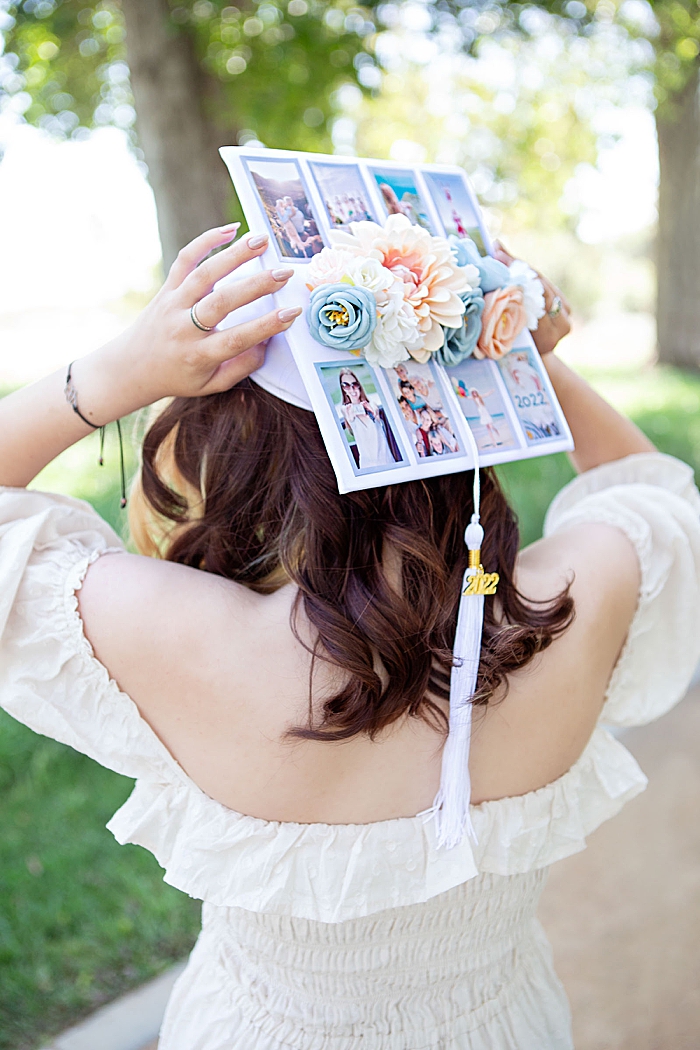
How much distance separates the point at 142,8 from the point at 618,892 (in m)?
4.02

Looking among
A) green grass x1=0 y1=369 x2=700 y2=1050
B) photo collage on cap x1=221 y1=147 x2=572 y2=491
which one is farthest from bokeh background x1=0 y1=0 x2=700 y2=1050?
photo collage on cap x1=221 y1=147 x2=572 y2=491

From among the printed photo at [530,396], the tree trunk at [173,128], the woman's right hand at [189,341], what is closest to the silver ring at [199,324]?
the woman's right hand at [189,341]

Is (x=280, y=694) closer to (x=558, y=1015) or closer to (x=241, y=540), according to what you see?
(x=241, y=540)

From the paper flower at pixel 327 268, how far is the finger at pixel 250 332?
6 centimetres

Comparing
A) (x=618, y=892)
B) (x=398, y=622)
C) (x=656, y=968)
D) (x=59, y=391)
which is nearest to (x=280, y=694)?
(x=398, y=622)

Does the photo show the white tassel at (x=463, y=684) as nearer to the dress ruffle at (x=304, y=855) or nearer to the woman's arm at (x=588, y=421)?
the dress ruffle at (x=304, y=855)

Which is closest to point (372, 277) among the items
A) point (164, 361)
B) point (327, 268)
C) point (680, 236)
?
point (327, 268)

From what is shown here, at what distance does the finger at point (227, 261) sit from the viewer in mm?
992

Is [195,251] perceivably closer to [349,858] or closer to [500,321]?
[500,321]

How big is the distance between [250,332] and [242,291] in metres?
0.05

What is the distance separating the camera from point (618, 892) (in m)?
2.70

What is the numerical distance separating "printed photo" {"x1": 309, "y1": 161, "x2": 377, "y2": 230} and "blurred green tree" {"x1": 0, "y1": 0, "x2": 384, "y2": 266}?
3079mm

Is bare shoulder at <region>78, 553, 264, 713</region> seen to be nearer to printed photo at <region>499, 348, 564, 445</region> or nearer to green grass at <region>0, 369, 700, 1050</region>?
printed photo at <region>499, 348, 564, 445</region>

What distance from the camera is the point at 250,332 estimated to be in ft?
3.26
